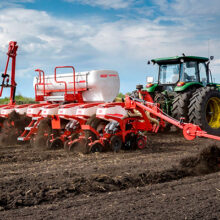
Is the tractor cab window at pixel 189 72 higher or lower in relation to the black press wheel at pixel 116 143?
higher

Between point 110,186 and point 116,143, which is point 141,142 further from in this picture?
point 110,186

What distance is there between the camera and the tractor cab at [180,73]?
10078 millimetres

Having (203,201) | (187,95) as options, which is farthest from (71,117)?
(203,201)

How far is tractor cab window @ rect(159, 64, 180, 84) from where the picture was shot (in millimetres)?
10273

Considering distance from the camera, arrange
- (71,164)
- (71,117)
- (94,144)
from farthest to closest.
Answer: (71,117), (94,144), (71,164)

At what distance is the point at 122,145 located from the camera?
25.9 ft

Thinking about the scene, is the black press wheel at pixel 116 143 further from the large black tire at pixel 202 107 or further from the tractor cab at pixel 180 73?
the tractor cab at pixel 180 73

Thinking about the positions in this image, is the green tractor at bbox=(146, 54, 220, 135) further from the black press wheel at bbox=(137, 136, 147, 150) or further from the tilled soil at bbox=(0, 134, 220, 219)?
the tilled soil at bbox=(0, 134, 220, 219)

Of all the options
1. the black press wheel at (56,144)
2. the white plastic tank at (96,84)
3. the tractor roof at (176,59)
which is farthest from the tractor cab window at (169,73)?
the black press wheel at (56,144)

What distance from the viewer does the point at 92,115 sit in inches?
315

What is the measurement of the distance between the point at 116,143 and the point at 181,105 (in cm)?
251

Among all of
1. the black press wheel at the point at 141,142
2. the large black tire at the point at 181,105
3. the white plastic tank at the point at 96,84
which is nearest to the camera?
the black press wheel at the point at 141,142

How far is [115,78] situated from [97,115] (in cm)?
227

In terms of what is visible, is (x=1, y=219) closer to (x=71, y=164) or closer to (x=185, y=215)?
(x=185, y=215)
